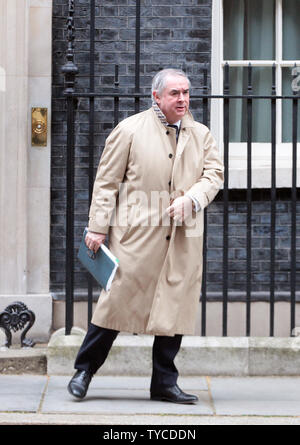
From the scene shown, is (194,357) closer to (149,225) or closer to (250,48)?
(149,225)

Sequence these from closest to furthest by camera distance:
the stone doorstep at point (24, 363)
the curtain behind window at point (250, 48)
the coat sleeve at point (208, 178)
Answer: the coat sleeve at point (208, 178) < the stone doorstep at point (24, 363) < the curtain behind window at point (250, 48)

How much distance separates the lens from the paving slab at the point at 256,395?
5.77 m

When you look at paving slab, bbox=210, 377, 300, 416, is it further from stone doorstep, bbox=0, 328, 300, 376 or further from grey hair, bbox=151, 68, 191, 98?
grey hair, bbox=151, 68, 191, 98

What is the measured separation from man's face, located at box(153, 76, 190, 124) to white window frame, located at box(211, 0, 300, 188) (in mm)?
2101

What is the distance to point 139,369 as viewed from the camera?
6.57 metres

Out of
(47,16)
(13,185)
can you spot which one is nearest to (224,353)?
(13,185)

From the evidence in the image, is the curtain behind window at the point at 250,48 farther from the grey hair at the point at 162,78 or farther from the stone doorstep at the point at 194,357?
the grey hair at the point at 162,78

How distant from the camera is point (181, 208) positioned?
555 cm

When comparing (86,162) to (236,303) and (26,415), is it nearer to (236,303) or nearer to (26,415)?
(236,303)

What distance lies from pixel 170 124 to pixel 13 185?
2121mm

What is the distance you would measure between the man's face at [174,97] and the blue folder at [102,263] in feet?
2.73

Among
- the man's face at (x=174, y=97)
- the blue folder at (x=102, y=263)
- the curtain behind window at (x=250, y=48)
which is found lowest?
the blue folder at (x=102, y=263)

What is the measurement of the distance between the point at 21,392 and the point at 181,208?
1536 millimetres

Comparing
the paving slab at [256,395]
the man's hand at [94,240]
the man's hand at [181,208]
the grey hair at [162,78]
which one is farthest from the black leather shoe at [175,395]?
the grey hair at [162,78]
